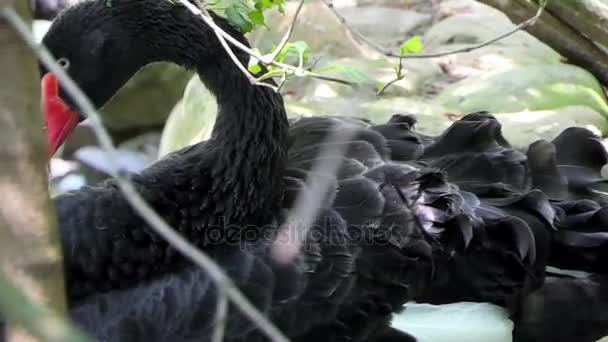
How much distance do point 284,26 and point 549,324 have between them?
170cm

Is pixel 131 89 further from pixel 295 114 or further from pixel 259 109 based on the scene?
pixel 259 109

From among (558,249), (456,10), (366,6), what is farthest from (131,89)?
(558,249)

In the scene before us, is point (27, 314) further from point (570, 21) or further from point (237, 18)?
point (570, 21)

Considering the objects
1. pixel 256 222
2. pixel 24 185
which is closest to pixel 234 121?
pixel 256 222

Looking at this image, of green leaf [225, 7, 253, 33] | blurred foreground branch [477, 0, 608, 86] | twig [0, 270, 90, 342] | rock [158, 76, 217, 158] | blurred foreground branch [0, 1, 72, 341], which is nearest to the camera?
twig [0, 270, 90, 342]

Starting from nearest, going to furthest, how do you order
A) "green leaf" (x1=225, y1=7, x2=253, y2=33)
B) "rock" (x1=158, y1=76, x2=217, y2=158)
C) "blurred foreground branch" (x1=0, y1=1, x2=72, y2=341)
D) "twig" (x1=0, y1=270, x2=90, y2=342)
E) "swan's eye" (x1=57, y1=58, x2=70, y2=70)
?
"twig" (x1=0, y1=270, x2=90, y2=342) → "blurred foreground branch" (x1=0, y1=1, x2=72, y2=341) → "green leaf" (x1=225, y1=7, x2=253, y2=33) → "swan's eye" (x1=57, y1=58, x2=70, y2=70) → "rock" (x1=158, y1=76, x2=217, y2=158)

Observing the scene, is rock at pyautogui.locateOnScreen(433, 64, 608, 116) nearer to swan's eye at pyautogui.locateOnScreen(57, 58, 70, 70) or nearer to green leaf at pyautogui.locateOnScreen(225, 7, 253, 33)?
swan's eye at pyautogui.locateOnScreen(57, 58, 70, 70)

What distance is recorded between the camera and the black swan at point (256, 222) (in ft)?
4.39

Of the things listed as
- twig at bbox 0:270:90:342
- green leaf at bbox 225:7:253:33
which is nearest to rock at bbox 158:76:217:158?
green leaf at bbox 225:7:253:33

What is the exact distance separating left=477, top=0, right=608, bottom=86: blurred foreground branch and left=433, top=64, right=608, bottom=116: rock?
16 centimetres

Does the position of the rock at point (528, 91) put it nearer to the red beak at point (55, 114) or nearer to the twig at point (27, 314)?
the red beak at point (55, 114)

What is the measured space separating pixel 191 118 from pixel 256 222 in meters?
1.17

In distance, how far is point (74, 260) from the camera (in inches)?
54.6

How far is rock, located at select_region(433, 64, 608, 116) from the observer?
8.31 ft
